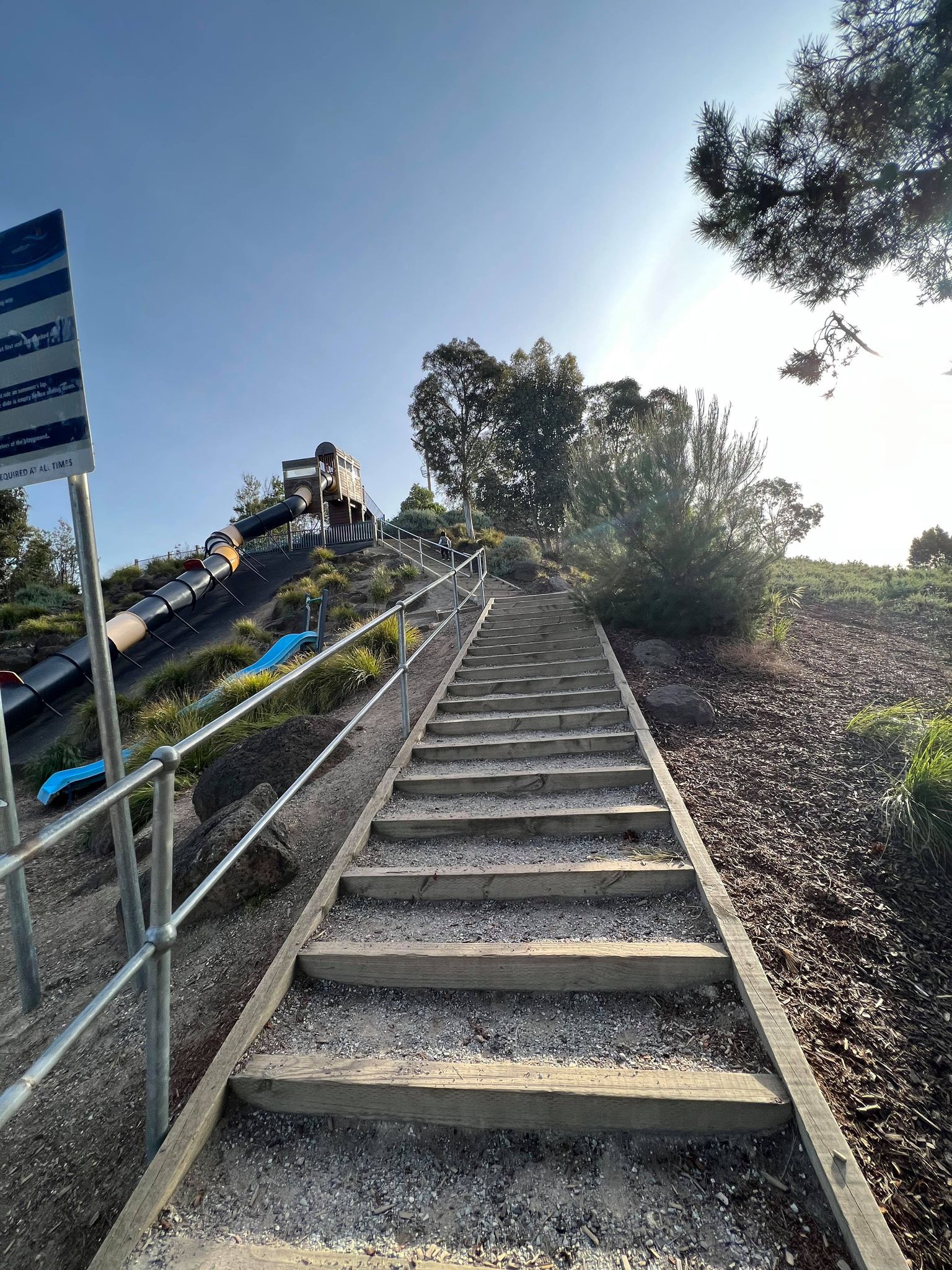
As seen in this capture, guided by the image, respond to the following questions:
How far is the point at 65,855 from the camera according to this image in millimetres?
4582

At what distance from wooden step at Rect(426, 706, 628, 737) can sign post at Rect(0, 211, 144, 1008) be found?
2596 mm

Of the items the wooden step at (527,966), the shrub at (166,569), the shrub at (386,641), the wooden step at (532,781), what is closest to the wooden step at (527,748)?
the wooden step at (532,781)

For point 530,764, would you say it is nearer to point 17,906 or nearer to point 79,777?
point 17,906

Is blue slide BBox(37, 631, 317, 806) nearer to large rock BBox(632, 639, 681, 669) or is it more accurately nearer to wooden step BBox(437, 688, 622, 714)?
wooden step BBox(437, 688, 622, 714)

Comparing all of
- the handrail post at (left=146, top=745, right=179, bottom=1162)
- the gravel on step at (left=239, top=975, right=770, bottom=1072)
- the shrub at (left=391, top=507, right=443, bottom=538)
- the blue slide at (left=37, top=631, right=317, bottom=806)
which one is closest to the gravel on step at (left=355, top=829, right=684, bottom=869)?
the gravel on step at (left=239, top=975, right=770, bottom=1072)

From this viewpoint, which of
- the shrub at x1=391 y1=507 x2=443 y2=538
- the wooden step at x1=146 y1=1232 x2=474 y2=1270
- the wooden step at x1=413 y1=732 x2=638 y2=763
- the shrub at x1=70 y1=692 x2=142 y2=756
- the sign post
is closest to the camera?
the wooden step at x1=146 y1=1232 x2=474 y2=1270

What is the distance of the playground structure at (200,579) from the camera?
943 cm

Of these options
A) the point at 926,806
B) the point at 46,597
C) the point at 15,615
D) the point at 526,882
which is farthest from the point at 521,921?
the point at 46,597

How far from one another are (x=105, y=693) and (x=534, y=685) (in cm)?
362

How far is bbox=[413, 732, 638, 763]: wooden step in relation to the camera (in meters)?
3.69

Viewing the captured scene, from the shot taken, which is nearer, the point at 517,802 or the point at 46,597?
the point at 517,802

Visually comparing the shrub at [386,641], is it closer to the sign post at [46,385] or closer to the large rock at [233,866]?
the large rock at [233,866]

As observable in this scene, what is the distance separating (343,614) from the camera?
1029 centimetres

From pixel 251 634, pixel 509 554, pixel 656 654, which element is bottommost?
pixel 656 654
